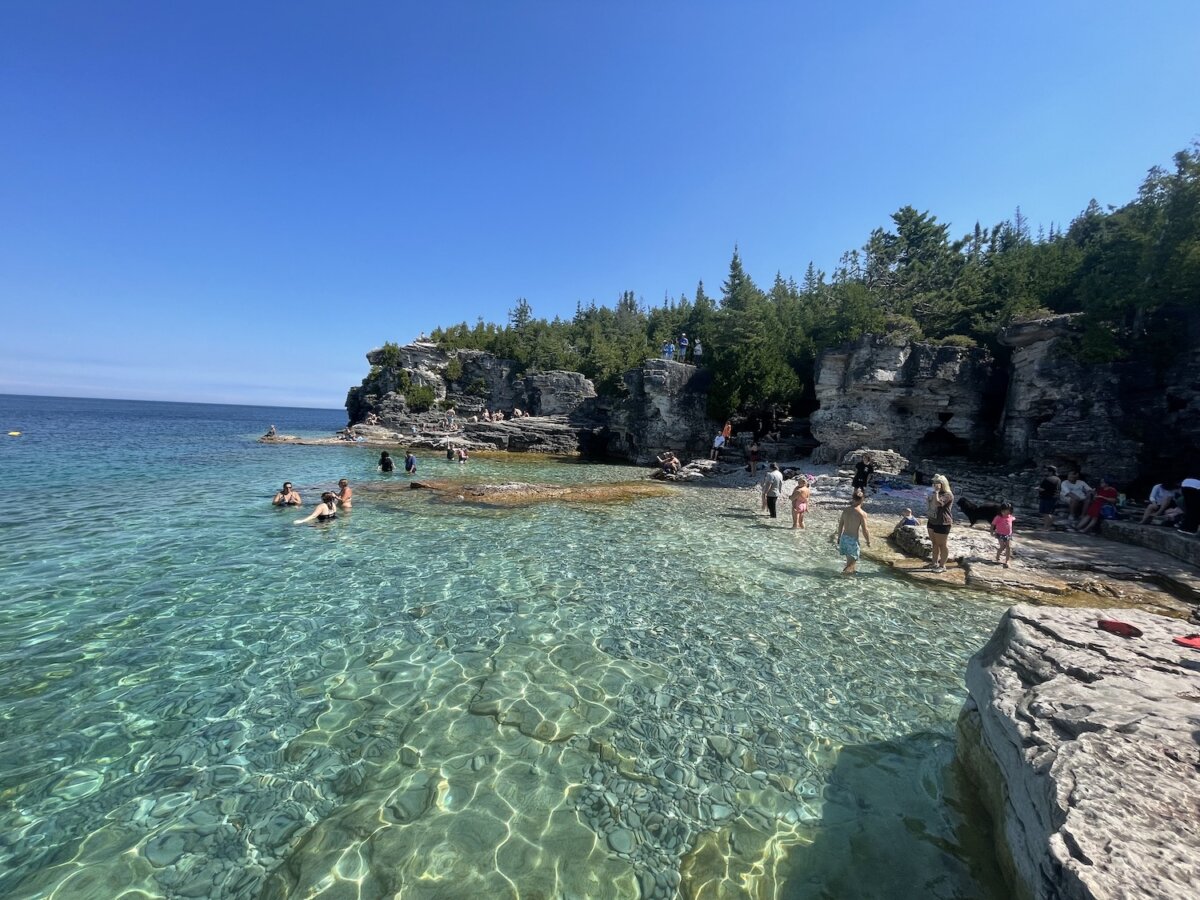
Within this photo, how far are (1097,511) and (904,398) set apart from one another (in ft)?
45.4

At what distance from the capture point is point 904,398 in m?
27.5

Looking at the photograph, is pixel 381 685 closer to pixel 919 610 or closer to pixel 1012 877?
pixel 1012 877

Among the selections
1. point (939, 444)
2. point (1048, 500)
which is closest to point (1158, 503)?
point (1048, 500)

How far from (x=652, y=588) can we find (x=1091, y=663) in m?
6.76

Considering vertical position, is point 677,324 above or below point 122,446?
above

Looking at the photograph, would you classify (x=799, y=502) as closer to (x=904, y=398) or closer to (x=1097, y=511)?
(x=1097, y=511)

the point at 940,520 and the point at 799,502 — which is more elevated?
the point at 940,520

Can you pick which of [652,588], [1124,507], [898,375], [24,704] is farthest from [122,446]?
[1124,507]

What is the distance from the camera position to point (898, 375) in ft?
89.2

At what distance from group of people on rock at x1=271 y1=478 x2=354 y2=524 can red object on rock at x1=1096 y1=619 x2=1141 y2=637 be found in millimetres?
17784

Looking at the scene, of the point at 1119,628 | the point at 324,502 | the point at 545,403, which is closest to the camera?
the point at 1119,628

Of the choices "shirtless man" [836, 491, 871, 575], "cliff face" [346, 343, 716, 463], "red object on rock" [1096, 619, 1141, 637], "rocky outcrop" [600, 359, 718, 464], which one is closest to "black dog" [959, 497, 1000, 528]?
"shirtless man" [836, 491, 871, 575]

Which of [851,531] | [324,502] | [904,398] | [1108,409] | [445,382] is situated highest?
[445,382]

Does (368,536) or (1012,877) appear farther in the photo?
(368,536)
